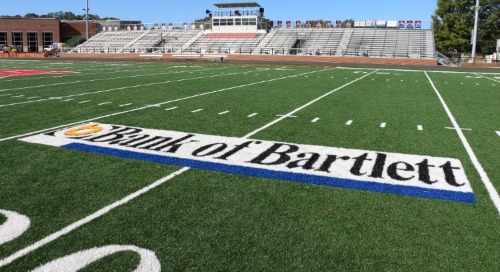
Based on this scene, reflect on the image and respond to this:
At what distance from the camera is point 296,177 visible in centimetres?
519

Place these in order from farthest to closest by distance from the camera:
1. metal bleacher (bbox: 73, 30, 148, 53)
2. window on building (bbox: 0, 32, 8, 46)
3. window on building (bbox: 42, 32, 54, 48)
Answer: window on building (bbox: 0, 32, 8, 46), window on building (bbox: 42, 32, 54, 48), metal bleacher (bbox: 73, 30, 148, 53)

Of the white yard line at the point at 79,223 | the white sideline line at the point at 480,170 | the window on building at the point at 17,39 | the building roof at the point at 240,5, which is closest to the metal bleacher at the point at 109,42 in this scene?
the building roof at the point at 240,5

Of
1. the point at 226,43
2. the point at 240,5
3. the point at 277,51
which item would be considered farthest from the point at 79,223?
the point at 240,5

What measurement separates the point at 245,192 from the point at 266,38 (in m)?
55.9

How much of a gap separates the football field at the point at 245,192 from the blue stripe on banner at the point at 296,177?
24 millimetres

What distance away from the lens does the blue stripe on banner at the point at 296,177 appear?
4691mm

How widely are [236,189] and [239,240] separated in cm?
124

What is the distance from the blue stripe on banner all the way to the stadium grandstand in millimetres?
44793

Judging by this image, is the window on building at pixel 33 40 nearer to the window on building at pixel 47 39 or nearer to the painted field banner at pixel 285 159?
the window on building at pixel 47 39

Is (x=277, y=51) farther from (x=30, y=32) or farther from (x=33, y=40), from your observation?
(x=30, y=32)

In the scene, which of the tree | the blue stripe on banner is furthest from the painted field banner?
the tree

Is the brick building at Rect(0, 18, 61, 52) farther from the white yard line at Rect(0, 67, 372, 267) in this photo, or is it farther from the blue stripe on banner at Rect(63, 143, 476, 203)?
the white yard line at Rect(0, 67, 372, 267)

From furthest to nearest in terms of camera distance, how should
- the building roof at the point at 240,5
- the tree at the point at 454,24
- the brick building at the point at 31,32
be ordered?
the brick building at the point at 31,32 → the building roof at the point at 240,5 → the tree at the point at 454,24

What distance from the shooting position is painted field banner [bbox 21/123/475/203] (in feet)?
16.4
